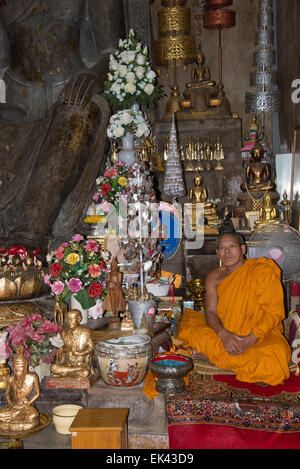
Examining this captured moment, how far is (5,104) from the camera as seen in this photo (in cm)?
489

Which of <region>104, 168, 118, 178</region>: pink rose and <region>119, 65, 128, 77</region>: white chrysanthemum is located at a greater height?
<region>119, 65, 128, 77</region>: white chrysanthemum

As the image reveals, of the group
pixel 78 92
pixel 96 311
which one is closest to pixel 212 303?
pixel 96 311

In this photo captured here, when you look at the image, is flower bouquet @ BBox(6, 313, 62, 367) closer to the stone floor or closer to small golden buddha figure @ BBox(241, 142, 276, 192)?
the stone floor

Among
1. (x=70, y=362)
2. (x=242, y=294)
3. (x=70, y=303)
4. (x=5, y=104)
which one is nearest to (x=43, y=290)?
(x=70, y=303)

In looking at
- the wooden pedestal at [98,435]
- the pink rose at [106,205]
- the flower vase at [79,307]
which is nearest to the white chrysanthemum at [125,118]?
the pink rose at [106,205]

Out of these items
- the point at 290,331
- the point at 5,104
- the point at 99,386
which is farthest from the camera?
the point at 5,104

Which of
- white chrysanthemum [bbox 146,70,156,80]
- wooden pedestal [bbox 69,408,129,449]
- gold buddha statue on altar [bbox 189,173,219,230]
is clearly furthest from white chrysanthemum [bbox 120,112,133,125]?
wooden pedestal [bbox 69,408,129,449]

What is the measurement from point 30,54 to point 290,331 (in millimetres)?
3625

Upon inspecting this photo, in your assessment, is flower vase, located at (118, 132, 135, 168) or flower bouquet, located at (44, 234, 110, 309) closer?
flower bouquet, located at (44, 234, 110, 309)

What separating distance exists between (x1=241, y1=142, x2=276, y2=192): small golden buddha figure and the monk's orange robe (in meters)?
2.24

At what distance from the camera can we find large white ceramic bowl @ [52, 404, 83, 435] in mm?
2408

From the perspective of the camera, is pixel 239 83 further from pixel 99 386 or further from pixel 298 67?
pixel 99 386

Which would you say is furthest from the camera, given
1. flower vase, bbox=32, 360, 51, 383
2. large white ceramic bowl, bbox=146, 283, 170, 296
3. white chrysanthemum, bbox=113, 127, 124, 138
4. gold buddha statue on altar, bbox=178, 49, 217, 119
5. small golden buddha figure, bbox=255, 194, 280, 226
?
gold buddha statue on altar, bbox=178, 49, 217, 119

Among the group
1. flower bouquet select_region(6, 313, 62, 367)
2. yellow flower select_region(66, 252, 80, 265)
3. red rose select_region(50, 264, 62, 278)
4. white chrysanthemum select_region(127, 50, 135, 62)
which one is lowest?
flower bouquet select_region(6, 313, 62, 367)
